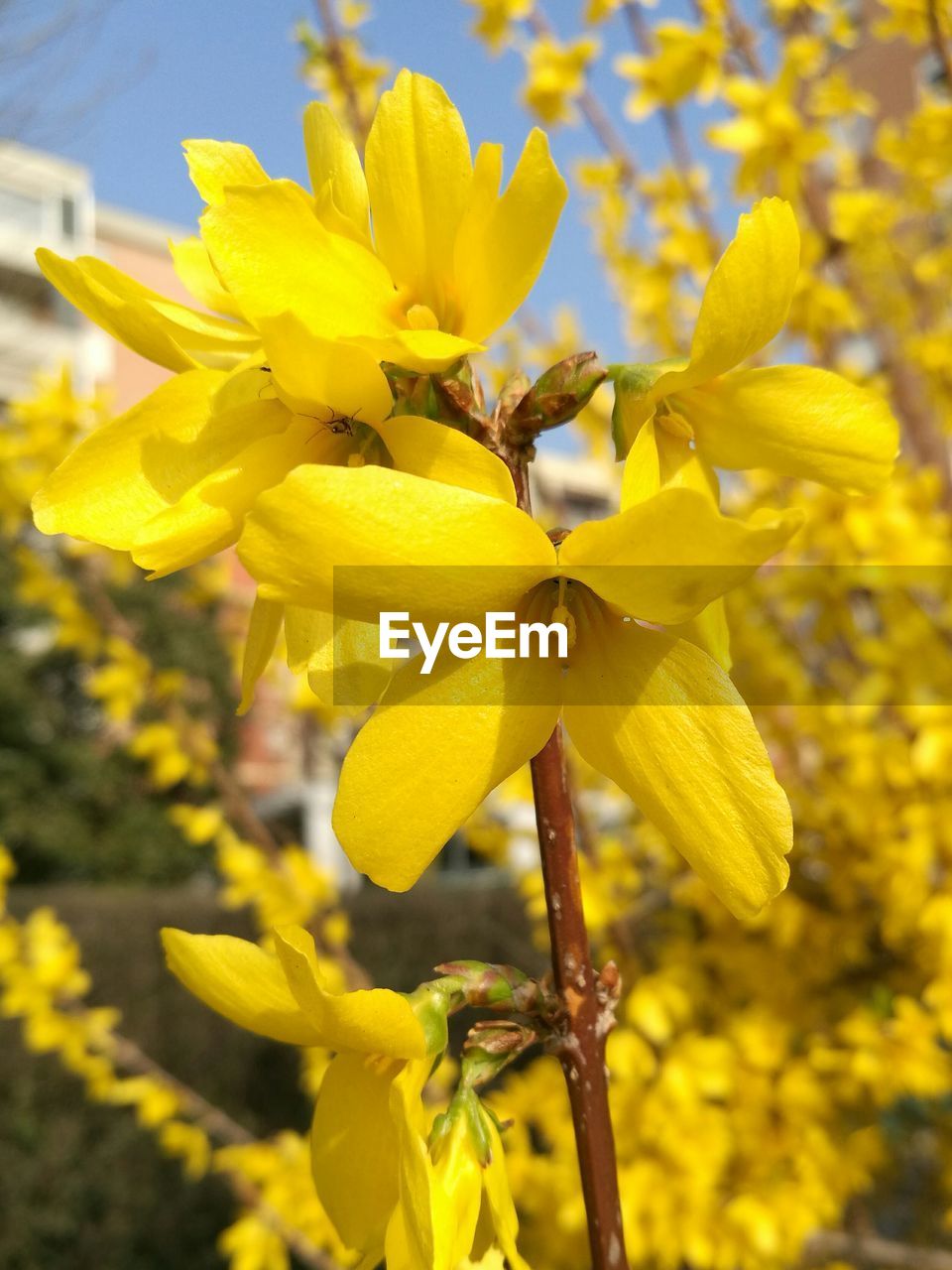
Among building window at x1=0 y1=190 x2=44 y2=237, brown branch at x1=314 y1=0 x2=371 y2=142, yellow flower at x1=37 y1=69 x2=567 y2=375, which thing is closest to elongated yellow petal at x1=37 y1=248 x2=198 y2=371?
yellow flower at x1=37 y1=69 x2=567 y2=375

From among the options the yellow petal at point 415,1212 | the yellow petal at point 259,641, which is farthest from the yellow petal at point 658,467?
the yellow petal at point 415,1212

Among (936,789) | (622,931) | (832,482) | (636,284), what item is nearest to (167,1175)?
(622,931)

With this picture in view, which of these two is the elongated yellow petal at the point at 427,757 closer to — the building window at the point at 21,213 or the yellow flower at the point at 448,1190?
the yellow flower at the point at 448,1190

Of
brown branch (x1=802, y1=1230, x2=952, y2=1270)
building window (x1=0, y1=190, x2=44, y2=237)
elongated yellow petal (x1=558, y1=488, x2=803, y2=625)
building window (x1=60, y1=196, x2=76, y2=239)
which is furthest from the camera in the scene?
building window (x1=0, y1=190, x2=44, y2=237)

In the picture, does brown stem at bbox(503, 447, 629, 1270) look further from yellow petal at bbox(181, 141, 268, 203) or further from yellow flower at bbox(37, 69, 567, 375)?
yellow petal at bbox(181, 141, 268, 203)

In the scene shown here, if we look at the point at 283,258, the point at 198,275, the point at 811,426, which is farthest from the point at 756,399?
the point at 198,275

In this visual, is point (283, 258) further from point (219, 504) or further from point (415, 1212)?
point (415, 1212)
